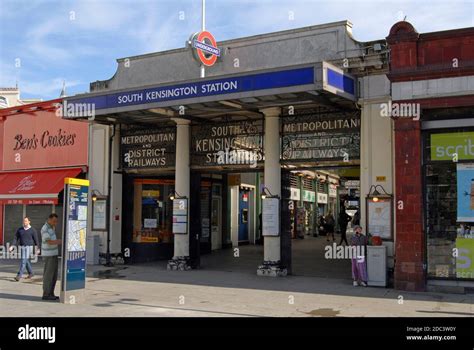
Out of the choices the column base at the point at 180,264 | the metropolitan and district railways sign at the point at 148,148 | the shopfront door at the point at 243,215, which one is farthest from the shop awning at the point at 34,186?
the shopfront door at the point at 243,215

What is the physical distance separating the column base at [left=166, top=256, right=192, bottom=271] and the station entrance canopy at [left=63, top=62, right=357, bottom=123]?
416 cm

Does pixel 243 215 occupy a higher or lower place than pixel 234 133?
lower

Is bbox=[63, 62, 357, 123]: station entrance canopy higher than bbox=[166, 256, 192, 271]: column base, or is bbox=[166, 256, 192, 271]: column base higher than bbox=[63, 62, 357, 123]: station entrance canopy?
bbox=[63, 62, 357, 123]: station entrance canopy

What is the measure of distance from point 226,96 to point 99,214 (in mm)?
6957

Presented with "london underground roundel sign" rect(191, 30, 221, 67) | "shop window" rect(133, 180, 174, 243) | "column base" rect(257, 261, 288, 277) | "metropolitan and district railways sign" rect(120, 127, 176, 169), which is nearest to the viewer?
"column base" rect(257, 261, 288, 277)

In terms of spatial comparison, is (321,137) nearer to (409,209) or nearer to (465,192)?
(409,209)

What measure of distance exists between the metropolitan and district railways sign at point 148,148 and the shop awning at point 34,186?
222 cm

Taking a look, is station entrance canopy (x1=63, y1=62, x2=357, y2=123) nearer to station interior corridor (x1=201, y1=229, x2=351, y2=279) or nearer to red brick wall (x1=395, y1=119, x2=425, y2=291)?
red brick wall (x1=395, y1=119, x2=425, y2=291)

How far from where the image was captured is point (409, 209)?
39.0 ft

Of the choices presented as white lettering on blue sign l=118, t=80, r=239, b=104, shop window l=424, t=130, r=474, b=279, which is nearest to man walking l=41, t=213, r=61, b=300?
white lettering on blue sign l=118, t=80, r=239, b=104

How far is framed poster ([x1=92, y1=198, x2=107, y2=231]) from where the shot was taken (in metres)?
17.3

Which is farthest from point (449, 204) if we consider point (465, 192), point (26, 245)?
point (26, 245)

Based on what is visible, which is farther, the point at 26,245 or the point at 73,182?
the point at 26,245
